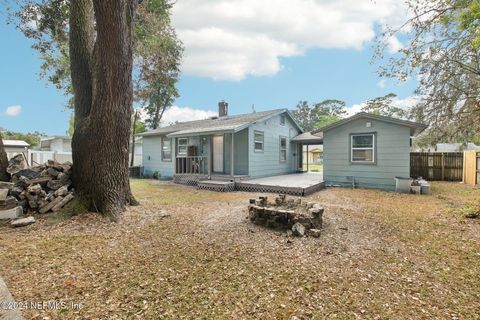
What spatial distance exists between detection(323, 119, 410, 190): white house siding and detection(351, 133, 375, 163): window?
19 cm

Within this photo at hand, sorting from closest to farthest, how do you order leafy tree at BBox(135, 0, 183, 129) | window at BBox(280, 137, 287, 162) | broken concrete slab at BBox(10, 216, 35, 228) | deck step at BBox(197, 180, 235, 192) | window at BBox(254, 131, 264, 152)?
broken concrete slab at BBox(10, 216, 35, 228), deck step at BBox(197, 180, 235, 192), leafy tree at BBox(135, 0, 183, 129), window at BBox(254, 131, 264, 152), window at BBox(280, 137, 287, 162)

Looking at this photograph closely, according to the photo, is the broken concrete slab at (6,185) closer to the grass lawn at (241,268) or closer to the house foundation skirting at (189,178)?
the grass lawn at (241,268)

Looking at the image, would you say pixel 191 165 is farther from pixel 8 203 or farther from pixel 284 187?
pixel 8 203

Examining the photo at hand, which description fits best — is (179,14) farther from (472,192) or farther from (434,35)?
(472,192)

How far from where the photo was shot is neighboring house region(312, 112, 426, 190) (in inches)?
384

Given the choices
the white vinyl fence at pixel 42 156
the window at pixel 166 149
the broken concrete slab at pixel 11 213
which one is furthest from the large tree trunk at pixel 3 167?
the white vinyl fence at pixel 42 156

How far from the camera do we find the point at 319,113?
47.8 meters

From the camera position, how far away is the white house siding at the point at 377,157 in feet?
32.0

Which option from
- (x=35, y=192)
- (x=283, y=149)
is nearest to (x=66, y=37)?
(x=35, y=192)

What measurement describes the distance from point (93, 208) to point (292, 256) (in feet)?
14.6

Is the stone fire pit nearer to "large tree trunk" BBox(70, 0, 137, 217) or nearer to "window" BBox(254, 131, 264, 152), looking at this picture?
"large tree trunk" BBox(70, 0, 137, 217)

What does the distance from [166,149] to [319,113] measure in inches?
1542

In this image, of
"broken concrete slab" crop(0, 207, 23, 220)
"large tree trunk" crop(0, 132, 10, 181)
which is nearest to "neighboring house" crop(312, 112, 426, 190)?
"broken concrete slab" crop(0, 207, 23, 220)

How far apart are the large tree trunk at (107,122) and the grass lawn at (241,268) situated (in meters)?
0.68
